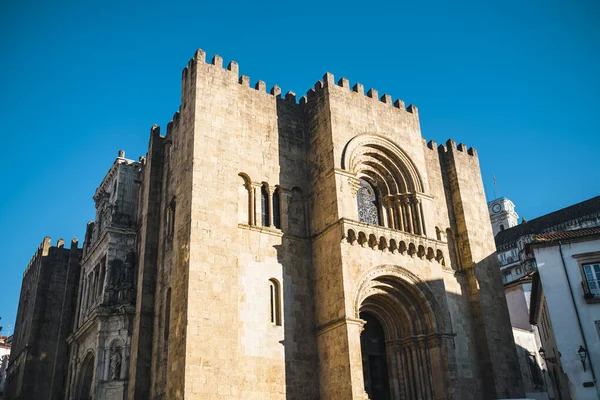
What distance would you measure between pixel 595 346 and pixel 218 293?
1690cm

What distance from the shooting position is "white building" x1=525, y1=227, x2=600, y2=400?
25531mm

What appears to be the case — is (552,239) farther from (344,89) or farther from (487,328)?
(344,89)

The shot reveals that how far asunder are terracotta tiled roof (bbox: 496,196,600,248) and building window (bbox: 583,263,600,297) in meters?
36.3

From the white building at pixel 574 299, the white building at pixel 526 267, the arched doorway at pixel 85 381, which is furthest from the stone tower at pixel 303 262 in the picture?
the white building at pixel 526 267

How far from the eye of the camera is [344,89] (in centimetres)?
2581

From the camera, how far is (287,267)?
880 inches

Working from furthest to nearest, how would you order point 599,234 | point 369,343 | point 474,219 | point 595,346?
point 474,219, point 599,234, point 595,346, point 369,343

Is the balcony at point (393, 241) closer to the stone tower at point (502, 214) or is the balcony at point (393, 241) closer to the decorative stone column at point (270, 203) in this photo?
the decorative stone column at point (270, 203)

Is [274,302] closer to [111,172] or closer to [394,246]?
[394,246]

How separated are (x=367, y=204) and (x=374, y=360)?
6581mm

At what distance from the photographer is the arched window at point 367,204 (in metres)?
25.2

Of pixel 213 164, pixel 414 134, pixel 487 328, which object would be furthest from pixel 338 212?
pixel 487 328

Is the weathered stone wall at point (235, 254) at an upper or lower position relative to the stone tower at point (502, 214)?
lower

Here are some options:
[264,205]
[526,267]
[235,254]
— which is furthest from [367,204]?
[526,267]
